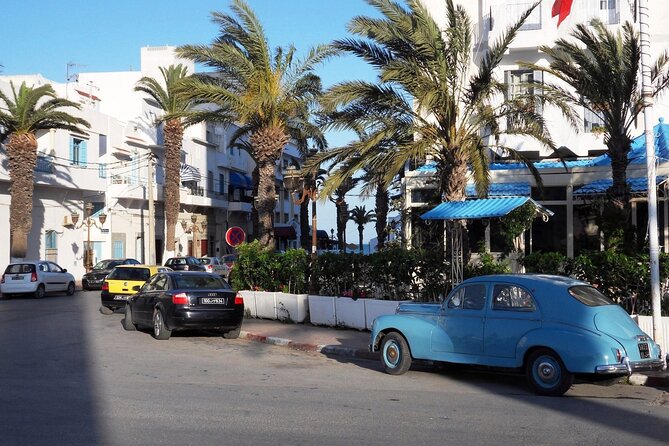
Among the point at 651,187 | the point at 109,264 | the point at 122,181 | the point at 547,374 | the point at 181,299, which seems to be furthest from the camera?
the point at 122,181

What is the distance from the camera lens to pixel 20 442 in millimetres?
6934

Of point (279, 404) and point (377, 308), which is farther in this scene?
point (377, 308)

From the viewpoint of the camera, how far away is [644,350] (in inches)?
376

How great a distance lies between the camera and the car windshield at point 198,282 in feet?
51.9

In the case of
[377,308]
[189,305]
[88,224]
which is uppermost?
[88,224]

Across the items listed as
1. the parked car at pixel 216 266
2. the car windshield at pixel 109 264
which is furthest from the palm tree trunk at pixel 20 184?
the parked car at pixel 216 266

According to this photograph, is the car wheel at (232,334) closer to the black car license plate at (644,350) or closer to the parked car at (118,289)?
the parked car at (118,289)

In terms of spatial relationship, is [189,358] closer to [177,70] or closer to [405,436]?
[405,436]

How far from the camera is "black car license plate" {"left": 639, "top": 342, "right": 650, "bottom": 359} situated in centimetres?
949

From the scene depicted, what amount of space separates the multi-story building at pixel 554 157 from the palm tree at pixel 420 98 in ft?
21.5

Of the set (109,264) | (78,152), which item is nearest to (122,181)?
(78,152)

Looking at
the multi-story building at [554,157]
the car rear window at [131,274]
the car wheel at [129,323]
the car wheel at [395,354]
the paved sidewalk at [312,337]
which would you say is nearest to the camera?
the car wheel at [395,354]

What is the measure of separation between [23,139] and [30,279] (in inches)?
285

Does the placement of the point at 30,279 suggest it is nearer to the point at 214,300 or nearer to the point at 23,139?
the point at 23,139
